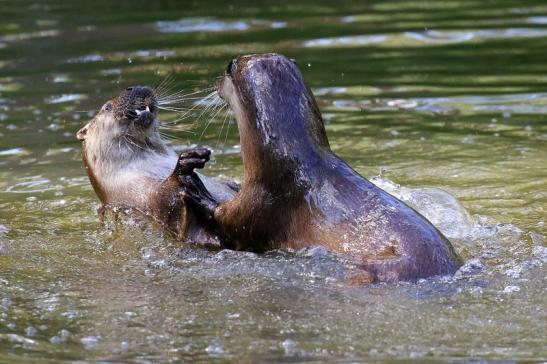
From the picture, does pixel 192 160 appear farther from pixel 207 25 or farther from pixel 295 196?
pixel 207 25

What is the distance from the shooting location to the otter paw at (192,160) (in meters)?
6.10

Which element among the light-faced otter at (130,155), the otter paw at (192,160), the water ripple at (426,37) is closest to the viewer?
the otter paw at (192,160)

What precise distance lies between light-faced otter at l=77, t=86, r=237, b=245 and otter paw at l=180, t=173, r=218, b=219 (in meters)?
0.38

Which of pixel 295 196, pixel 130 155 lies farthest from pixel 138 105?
pixel 295 196

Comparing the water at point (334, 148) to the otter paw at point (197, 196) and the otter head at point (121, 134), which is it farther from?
the otter head at point (121, 134)

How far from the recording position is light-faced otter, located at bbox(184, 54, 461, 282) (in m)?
5.36

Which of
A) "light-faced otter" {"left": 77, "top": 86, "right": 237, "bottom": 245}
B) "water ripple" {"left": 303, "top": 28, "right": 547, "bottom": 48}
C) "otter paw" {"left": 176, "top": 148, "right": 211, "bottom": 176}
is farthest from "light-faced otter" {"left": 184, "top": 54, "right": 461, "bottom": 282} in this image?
"water ripple" {"left": 303, "top": 28, "right": 547, "bottom": 48}

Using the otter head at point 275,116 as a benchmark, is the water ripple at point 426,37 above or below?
below

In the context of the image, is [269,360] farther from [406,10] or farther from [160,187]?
[406,10]

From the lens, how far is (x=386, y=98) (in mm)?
9961

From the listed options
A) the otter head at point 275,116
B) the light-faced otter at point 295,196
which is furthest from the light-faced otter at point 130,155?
the otter head at point 275,116

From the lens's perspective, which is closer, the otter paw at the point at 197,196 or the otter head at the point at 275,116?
the otter head at the point at 275,116

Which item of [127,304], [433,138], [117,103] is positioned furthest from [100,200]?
[433,138]

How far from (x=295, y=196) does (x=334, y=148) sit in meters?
3.00
